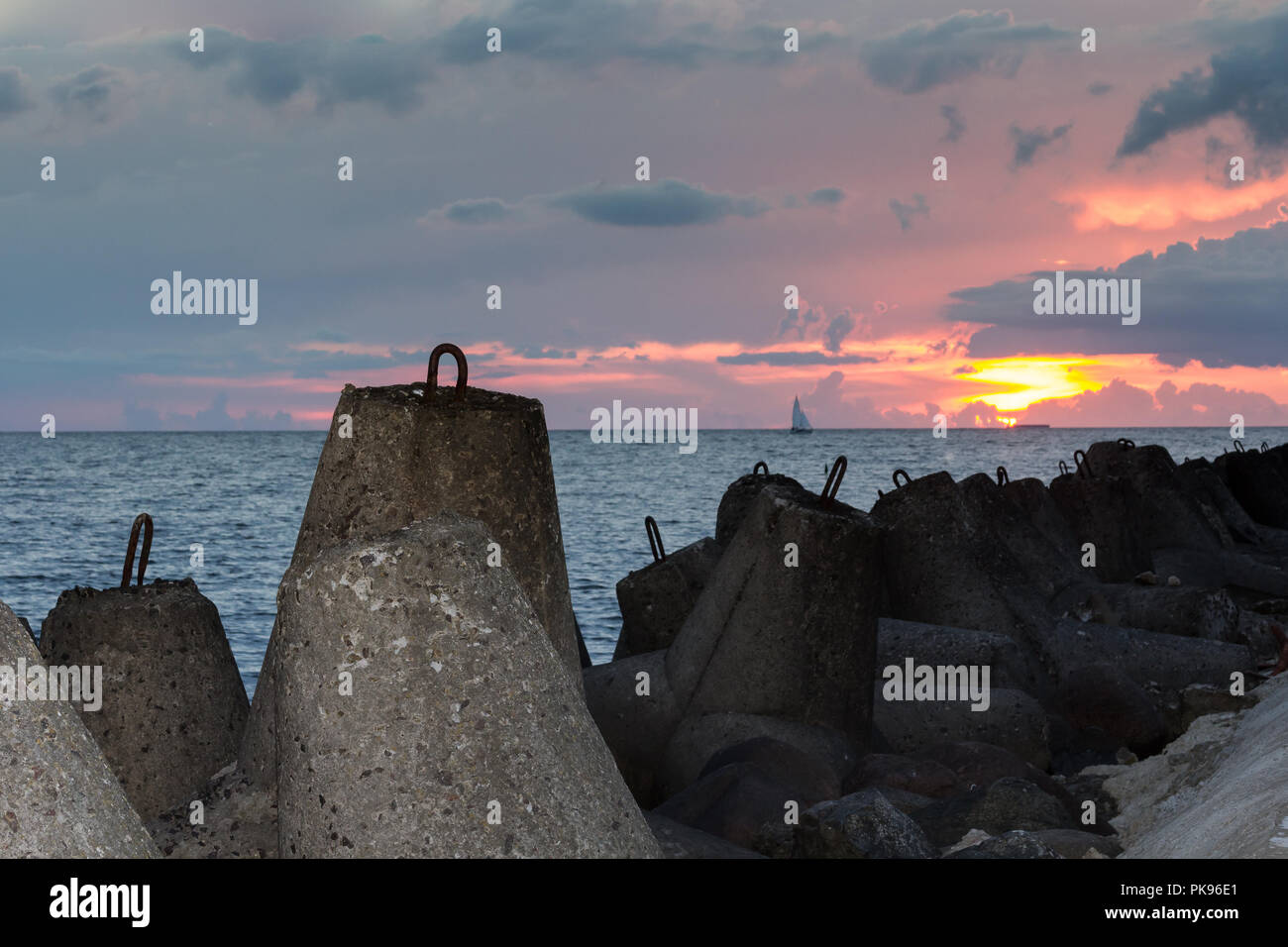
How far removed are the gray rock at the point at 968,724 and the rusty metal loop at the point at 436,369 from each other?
3278 millimetres

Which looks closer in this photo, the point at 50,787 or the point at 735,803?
the point at 50,787

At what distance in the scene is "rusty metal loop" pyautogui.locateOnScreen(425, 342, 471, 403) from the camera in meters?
3.56

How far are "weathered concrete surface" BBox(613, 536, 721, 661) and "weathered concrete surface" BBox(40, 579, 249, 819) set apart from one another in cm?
389

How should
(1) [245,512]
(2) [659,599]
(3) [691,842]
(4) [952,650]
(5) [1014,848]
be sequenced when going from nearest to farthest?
(5) [1014,848]
(3) [691,842]
(4) [952,650]
(2) [659,599]
(1) [245,512]

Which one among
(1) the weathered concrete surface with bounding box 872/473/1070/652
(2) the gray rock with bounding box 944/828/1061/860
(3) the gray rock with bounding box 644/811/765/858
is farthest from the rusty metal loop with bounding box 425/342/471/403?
(1) the weathered concrete surface with bounding box 872/473/1070/652

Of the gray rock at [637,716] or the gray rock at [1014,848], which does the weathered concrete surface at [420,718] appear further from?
the gray rock at [637,716]

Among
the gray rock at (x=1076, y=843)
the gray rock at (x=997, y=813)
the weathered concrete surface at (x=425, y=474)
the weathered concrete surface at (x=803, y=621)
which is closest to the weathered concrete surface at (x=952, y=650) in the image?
the weathered concrete surface at (x=803, y=621)

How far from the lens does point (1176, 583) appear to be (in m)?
9.70

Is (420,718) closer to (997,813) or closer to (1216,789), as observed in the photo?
(997,813)

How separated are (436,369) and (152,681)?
1.32 metres

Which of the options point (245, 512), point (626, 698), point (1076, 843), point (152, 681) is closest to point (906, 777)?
point (1076, 843)

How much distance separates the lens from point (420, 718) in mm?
2461

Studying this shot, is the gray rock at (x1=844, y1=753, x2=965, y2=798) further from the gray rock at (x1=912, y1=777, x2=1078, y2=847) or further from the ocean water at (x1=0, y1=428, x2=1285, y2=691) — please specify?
the ocean water at (x1=0, y1=428, x2=1285, y2=691)
